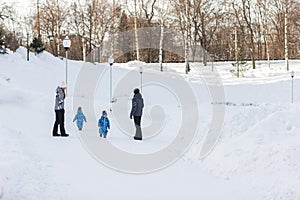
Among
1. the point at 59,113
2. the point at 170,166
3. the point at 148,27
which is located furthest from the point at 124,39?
the point at 170,166

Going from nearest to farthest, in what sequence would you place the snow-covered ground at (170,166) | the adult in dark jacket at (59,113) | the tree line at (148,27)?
the snow-covered ground at (170,166)
the adult in dark jacket at (59,113)
the tree line at (148,27)

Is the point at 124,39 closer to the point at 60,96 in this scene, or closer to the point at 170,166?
the point at 60,96

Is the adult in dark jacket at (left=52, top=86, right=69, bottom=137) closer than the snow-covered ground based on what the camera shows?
No

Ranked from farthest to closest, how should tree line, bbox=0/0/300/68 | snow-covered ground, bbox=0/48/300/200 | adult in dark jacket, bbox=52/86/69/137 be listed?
tree line, bbox=0/0/300/68 < adult in dark jacket, bbox=52/86/69/137 < snow-covered ground, bbox=0/48/300/200

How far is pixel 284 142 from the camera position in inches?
316

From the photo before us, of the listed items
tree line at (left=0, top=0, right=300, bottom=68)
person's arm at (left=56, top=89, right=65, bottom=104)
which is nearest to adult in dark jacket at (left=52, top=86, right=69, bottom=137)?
person's arm at (left=56, top=89, right=65, bottom=104)

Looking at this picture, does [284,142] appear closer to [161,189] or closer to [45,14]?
[161,189]

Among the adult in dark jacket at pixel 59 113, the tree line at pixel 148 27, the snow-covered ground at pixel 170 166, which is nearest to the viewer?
the snow-covered ground at pixel 170 166

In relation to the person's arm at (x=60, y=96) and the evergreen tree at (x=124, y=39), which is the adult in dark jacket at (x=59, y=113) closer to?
the person's arm at (x=60, y=96)

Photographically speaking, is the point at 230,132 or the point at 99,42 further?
the point at 99,42

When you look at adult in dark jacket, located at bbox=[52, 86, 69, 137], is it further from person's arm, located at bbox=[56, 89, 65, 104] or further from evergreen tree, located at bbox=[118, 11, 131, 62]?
evergreen tree, located at bbox=[118, 11, 131, 62]

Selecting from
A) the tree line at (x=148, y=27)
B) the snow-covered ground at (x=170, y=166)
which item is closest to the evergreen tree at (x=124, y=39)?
the tree line at (x=148, y=27)

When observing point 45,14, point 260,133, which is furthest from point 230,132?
point 45,14

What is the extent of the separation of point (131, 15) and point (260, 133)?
36.5m
